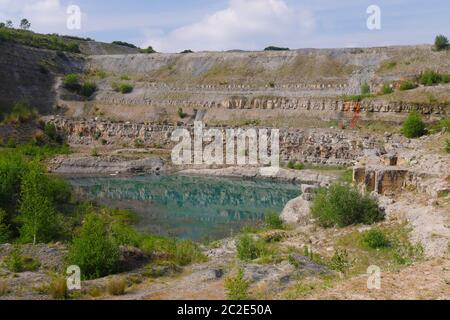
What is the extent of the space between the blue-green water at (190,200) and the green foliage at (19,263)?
10.6 meters

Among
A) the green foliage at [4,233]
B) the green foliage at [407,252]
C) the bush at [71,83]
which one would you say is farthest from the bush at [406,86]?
the green foliage at [4,233]

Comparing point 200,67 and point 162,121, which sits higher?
point 200,67

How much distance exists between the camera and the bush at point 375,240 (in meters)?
17.1

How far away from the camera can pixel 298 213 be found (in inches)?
977

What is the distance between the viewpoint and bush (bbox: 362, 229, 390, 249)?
17062 mm

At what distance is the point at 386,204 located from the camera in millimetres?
20578

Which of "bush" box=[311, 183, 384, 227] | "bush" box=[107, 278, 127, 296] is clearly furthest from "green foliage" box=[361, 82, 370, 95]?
"bush" box=[107, 278, 127, 296]

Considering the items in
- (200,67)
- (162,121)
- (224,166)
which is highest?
(200,67)

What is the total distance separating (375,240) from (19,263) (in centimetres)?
1087

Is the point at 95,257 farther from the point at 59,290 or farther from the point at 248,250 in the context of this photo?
the point at 248,250

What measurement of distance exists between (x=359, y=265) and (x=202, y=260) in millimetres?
4548

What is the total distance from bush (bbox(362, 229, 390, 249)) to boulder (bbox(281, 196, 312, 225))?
535cm

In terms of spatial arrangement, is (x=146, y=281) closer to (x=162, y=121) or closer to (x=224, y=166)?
(x=224, y=166)
